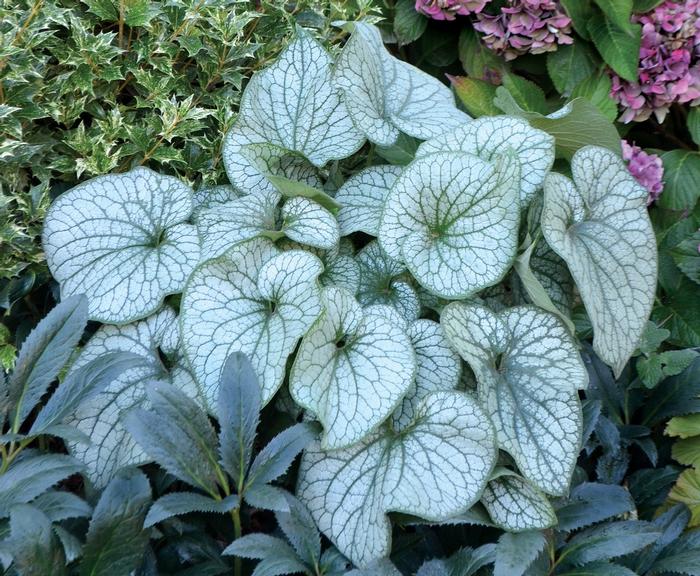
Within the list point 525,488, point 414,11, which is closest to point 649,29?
point 414,11

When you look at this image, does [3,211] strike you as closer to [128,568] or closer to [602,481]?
[128,568]

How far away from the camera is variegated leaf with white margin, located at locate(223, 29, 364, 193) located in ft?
4.52

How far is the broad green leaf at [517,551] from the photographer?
38.9 inches

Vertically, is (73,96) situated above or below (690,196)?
above

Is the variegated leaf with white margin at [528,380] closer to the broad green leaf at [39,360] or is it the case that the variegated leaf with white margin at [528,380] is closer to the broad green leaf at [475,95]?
the broad green leaf at [39,360]

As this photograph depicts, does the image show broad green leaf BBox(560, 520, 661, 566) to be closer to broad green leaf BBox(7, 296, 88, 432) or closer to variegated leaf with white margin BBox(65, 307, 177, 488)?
variegated leaf with white margin BBox(65, 307, 177, 488)

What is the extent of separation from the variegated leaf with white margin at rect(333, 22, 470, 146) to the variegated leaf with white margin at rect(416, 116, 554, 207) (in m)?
0.05

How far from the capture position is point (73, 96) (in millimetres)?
1320

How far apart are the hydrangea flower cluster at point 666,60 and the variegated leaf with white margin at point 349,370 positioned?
1.03m

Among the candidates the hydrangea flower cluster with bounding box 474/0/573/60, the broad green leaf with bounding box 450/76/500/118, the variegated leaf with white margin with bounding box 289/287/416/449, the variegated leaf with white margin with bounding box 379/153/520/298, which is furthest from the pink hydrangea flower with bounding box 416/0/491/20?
the variegated leaf with white margin with bounding box 289/287/416/449

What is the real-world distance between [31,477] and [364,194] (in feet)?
2.47

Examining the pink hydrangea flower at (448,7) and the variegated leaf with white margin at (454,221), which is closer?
the variegated leaf with white margin at (454,221)

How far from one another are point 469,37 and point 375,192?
760mm

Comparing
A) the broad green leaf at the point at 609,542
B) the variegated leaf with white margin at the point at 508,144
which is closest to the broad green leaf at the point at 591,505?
the broad green leaf at the point at 609,542
